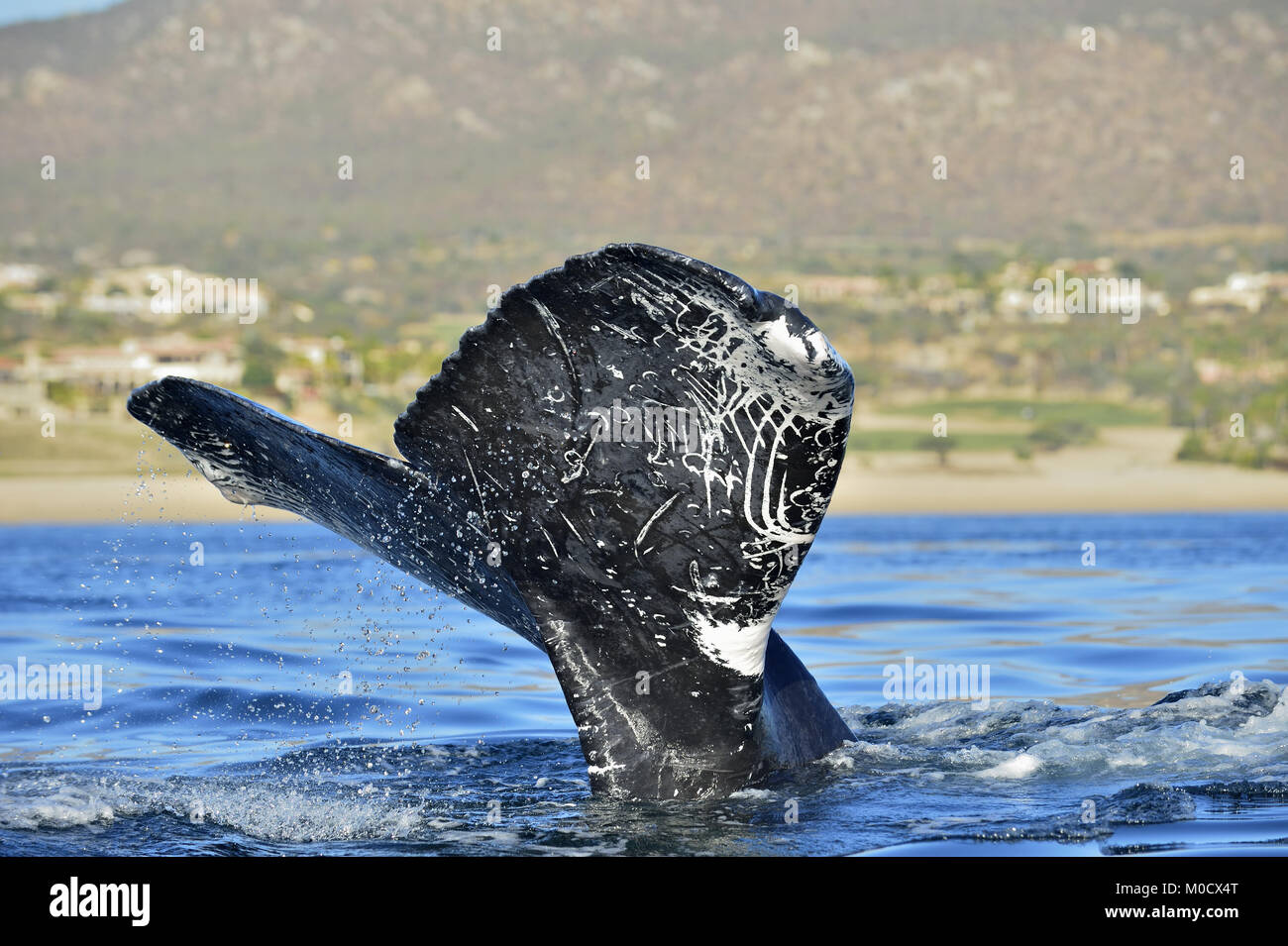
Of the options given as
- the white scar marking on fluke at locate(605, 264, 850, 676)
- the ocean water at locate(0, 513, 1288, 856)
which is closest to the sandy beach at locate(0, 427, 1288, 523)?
the ocean water at locate(0, 513, 1288, 856)

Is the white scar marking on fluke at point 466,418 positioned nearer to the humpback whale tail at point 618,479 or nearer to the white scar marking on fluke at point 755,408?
the humpback whale tail at point 618,479

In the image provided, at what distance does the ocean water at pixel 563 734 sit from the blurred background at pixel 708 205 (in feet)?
121

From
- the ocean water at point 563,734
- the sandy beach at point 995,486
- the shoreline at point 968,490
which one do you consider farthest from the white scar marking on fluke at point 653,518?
the sandy beach at point 995,486

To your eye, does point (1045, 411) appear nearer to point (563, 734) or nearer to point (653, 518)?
point (563, 734)

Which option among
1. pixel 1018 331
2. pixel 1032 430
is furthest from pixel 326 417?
pixel 1018 331

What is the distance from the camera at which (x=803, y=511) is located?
421cm

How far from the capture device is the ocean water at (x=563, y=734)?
16.0 ft

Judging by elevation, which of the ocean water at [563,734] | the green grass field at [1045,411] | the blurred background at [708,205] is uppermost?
the blurred background at [708,205]

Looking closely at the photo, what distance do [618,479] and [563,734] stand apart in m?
3.29

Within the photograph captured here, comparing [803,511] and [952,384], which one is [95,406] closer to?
[952,384]

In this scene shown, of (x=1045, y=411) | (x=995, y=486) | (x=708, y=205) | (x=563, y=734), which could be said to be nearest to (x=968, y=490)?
(x=995, y=486)

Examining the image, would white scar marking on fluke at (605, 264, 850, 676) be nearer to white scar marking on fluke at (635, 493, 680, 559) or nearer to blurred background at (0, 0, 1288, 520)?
white scar marking on fluke at (635, 493, 680, 559)

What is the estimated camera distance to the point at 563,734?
7.41 meters

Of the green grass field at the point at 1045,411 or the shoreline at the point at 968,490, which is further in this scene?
the green grass field at the point at 1045,411
